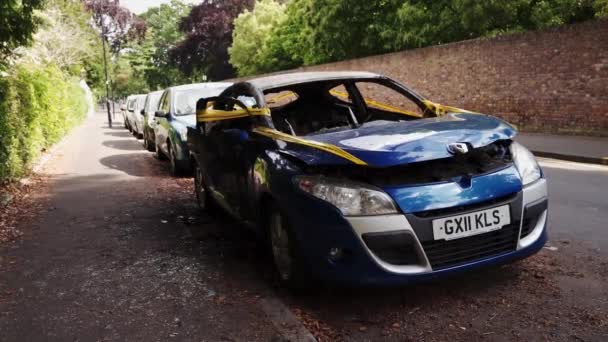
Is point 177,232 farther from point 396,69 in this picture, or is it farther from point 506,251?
point 396,69

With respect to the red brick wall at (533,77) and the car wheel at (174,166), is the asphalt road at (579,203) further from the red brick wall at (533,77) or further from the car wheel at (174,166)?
the car wheel at (174,166)

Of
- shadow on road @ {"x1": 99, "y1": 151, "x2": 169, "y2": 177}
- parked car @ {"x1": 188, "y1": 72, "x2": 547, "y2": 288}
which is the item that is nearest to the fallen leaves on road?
shadow on road @ {"x1": 99, "y1": 151, "x2": 169, "y2": 177}

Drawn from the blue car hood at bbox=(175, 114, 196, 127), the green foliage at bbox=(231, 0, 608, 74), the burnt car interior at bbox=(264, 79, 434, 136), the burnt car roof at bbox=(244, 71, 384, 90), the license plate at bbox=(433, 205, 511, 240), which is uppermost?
the green foliage at bbox=(231, 0, 608, 74)

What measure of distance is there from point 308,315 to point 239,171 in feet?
5.10

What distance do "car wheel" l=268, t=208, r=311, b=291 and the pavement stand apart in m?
8.47

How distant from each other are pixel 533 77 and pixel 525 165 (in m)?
13.2

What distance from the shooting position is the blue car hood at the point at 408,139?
10.9ft

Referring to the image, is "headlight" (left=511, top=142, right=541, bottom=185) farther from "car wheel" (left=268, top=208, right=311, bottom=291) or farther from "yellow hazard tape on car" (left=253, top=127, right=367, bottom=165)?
"car wheel" (left=268, top=208, right=311, bottom=291)

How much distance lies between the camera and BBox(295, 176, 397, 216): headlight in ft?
10.6

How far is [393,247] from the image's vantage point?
3229mm

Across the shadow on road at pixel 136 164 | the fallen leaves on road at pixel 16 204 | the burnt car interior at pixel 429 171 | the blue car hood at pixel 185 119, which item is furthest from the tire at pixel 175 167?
the burnt car interior at pixel 429 171

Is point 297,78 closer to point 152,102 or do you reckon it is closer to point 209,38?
point 152,102

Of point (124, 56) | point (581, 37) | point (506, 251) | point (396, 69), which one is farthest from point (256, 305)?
point (124, 56)

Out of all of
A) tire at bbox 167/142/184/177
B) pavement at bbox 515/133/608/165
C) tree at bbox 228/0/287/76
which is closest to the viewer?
tire at bbox 167/142/184/177
